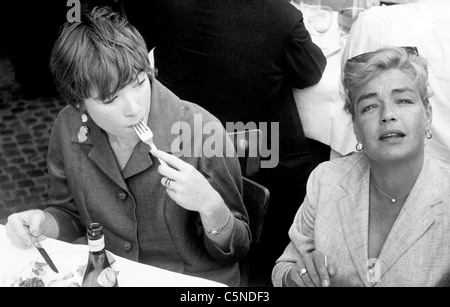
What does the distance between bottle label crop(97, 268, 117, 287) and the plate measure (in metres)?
0.07

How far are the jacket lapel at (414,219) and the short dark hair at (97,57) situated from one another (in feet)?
3.24

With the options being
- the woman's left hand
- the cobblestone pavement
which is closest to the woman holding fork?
the woman's left hand

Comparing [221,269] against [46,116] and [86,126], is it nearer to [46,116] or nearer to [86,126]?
[86,126]

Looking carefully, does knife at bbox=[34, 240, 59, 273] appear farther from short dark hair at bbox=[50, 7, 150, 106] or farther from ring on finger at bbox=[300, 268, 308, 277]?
ring on finger at bbox=[300, 268, 308, 277]

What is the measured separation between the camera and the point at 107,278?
2.06 meters

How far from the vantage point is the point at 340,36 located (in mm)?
3537

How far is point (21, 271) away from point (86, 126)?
57cm

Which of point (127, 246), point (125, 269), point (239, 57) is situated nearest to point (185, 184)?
point (125, 269)

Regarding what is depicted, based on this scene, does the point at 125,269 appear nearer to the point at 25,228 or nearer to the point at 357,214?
the point at 25,228

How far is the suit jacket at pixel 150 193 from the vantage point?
2283mm

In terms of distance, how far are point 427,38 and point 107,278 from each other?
1609 millimetres

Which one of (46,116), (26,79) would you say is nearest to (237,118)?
(46,116)

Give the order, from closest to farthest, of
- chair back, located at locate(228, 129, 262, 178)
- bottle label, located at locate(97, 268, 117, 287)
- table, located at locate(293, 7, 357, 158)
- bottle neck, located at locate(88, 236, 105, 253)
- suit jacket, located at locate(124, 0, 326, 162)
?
bottle neck, located at locate(88, 236, 105, 253) → bottle label, located at locate(97, 268, 117, 287) → chair back, located at locate(228, 129, 262, 178) → suit jacket, located at locate(124, 0, 326, 162) → table, located at locate(293, 7, 357, 158)

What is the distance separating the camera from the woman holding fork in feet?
6.82
